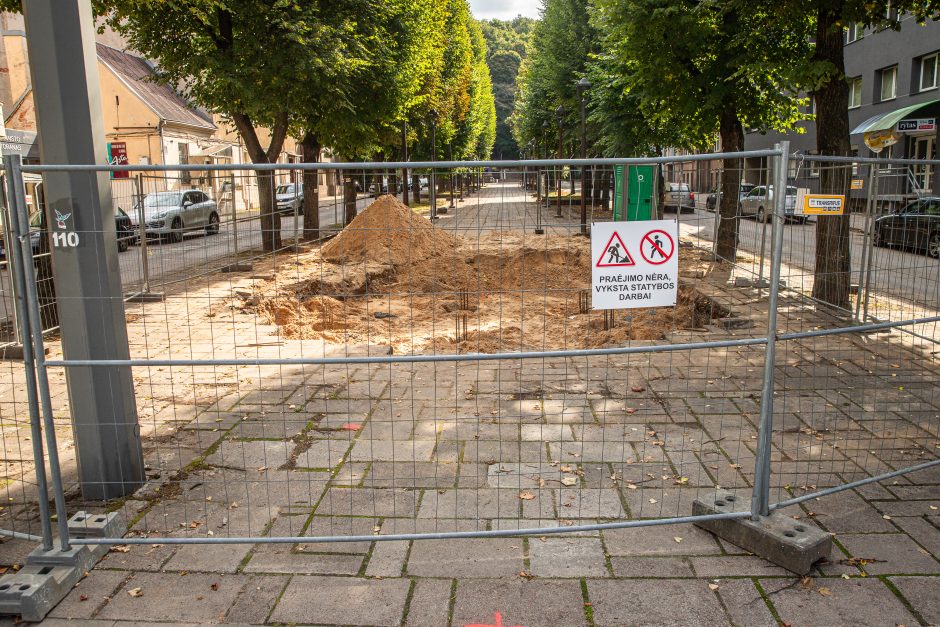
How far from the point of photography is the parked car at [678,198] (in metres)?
4.13

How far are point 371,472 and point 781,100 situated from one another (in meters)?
12.7

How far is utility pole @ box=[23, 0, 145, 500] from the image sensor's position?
416 cm

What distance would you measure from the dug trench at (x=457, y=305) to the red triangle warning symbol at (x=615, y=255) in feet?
4.52

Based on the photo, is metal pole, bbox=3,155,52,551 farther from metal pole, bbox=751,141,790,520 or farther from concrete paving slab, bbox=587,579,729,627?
metal pole, bbox=751,141,790,520

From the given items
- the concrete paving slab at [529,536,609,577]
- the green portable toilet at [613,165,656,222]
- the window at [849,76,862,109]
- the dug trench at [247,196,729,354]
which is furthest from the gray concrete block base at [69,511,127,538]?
the window at [849,76,862,109]

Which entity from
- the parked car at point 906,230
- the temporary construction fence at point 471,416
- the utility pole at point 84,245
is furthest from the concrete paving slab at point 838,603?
the parked car at point 906,230

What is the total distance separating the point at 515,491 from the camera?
4641mm

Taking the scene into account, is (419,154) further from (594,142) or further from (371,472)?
(371,472)

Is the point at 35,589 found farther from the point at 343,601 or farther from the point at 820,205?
the point at 820,205

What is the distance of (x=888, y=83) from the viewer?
103 feet

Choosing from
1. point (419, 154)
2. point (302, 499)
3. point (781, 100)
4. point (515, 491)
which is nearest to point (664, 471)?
point (515, 491)

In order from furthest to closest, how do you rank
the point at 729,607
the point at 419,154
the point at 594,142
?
the point at 419,154 → the point at 594,142 → the point at 729,607

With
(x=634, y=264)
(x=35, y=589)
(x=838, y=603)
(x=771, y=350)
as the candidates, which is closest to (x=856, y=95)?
(x=771, y=350)

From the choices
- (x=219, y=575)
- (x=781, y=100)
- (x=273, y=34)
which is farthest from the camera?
(x=273, y=34)
